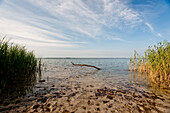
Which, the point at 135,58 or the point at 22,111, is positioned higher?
the point at 135,58

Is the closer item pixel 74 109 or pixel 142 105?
pixel 74 109

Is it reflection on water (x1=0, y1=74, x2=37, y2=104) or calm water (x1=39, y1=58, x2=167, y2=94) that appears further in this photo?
calm water (x1=39, y1=58, x2=167, y2=94)

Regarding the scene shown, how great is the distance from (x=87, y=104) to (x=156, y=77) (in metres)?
9.96

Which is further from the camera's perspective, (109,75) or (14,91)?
(109,75)

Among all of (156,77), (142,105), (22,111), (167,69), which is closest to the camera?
(22,111)

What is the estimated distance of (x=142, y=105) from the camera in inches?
171

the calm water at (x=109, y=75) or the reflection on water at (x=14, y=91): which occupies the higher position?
the reflection on water at (x=14, y=91)

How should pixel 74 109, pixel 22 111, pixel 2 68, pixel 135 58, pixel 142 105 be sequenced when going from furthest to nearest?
pixel 135 58, pixel 2 68, pixel 142 105, pixel 74 109, pixel 22 111

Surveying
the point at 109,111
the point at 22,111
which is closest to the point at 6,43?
the point at 22,111

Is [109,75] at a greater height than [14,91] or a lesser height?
lesser

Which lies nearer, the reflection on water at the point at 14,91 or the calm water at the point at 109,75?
the reflection on water at the point at 14,91

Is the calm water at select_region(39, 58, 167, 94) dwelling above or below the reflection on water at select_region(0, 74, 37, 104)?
below

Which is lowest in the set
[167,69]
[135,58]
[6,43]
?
[167,69]

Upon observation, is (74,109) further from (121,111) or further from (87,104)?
(121,111)
